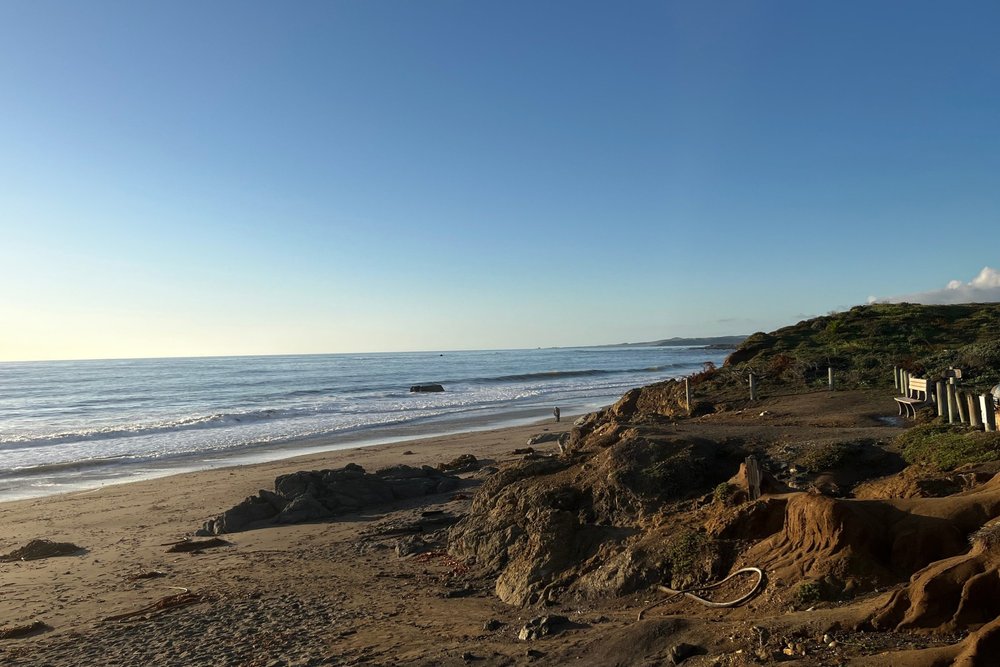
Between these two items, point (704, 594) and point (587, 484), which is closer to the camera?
point (704, 594)

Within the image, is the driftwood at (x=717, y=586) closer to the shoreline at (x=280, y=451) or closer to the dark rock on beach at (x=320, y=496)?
the dark rock on beach at (x=320, y=496)

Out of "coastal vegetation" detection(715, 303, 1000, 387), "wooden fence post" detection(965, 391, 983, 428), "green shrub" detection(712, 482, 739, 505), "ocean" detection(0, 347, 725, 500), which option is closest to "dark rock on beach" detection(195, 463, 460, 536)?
"green shrub" detection(712, 482, 739, 505)

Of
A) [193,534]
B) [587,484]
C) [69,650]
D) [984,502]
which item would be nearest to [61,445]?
[193,534]

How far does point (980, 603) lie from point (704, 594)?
264 cm

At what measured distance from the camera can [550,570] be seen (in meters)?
8.72

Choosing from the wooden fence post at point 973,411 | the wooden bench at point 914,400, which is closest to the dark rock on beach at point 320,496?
the wooden bench at point 914,400

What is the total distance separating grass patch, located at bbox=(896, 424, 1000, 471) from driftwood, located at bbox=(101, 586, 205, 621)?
392 inches

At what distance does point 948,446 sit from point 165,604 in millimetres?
10732

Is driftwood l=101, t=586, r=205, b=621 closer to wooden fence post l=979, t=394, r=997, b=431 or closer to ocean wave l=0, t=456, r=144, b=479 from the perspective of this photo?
wooden fence post l=979, t=394, r=997, b=431

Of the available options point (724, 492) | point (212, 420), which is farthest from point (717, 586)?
point (212, 420)

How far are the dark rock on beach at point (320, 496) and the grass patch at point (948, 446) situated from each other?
9457 millimetres

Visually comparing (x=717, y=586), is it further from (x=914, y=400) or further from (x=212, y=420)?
(x=212, y=420)

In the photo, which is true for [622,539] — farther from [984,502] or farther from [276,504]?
[276,504]

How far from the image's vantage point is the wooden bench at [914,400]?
568 inches
